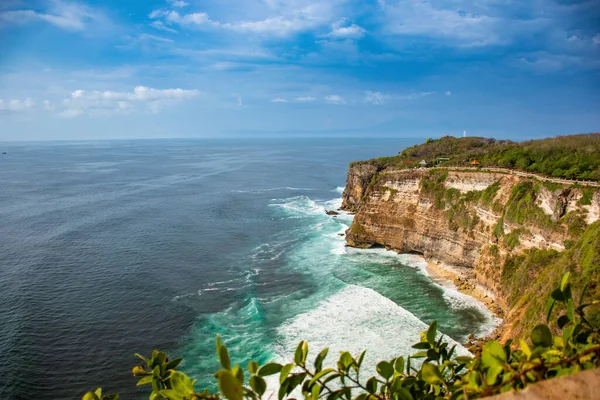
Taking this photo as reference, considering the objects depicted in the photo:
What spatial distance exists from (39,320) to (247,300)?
18.3 m

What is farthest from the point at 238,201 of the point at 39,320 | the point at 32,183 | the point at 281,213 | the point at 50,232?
the point at 32,183

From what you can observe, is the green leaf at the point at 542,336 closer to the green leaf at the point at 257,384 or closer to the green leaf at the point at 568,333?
the green leaf at the point at 568,333

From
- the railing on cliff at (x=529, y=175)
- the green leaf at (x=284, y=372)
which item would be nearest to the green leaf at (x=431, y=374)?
the green leaf at (x=284, y=372)

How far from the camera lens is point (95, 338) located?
3206 cm

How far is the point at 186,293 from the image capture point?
40.4 m

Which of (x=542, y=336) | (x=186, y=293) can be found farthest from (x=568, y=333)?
(x=186, y=293)

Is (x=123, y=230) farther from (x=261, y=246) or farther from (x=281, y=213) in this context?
(x=281, y=213)

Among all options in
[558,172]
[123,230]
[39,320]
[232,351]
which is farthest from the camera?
[123,230]

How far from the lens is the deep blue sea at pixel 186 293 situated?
97.6 feet

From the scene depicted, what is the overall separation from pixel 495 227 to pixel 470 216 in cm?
449

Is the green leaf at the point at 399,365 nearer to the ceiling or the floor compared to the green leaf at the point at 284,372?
nearer to the floor

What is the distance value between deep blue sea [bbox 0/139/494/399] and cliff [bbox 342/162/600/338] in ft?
10.4

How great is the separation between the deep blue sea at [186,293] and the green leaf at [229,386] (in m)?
26.1

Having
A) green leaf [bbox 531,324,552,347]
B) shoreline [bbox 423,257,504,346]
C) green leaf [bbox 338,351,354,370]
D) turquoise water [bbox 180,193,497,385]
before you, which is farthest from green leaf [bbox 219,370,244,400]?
shoreline [bbox 423,257,504,346]
